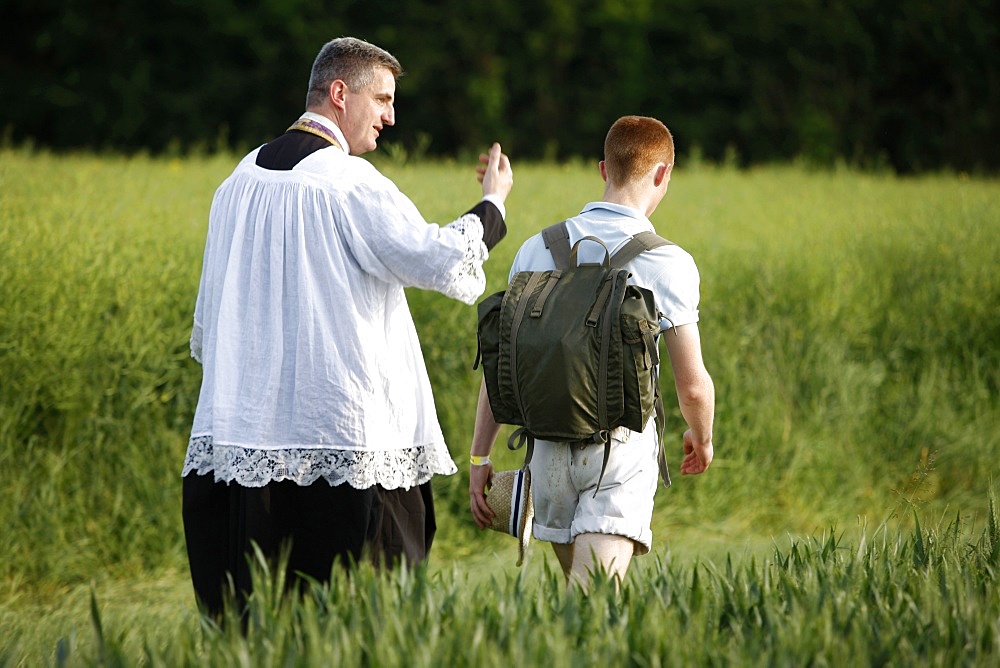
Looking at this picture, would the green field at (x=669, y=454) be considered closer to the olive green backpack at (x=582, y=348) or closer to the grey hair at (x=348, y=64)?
the olive green backpack at (x=582, y=348)

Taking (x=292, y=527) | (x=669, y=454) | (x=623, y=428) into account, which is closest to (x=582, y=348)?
(x=623, y=428)

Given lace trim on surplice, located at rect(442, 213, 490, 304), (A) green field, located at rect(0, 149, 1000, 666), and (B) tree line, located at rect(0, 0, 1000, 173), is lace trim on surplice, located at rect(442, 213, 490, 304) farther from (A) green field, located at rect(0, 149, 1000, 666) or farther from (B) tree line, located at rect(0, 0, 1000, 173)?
A: (B) tree line, located at rect(0, 0, 1000, 173)

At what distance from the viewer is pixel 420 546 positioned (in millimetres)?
3217

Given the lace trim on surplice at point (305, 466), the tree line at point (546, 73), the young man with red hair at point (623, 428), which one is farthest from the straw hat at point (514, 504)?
the tree line at point (546, 73)

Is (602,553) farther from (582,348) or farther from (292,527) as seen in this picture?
(292,527)

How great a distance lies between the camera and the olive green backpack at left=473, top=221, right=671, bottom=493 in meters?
2.85

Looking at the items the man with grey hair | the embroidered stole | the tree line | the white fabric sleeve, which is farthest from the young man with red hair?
the tree line

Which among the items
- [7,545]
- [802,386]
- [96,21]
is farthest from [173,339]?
[96,21]

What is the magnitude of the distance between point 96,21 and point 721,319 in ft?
51.8

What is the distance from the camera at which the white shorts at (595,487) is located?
116 inches

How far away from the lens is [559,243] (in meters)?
3.03

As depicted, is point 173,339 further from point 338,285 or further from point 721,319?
point 721,319

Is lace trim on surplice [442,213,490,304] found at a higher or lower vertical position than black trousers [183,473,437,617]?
higher

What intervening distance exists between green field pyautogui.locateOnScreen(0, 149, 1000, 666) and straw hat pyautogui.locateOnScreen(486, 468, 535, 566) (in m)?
0.11
